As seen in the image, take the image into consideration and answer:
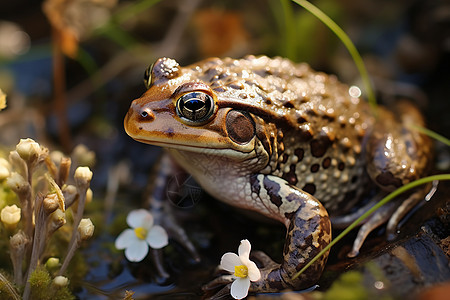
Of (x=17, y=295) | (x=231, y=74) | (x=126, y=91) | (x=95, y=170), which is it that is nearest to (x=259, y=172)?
(x=231, y=74)

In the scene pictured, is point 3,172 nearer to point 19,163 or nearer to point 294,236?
point 19,163

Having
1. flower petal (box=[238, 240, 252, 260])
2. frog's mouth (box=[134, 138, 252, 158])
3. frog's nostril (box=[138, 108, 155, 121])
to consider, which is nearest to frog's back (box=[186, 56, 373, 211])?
frog's mouth (box=[134, 138, 252, 158])

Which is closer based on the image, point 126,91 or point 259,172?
point 259,172

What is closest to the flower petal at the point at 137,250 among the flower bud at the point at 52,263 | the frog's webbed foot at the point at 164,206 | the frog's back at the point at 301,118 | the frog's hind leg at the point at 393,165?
the frog's webbed foot at the point at 164,206

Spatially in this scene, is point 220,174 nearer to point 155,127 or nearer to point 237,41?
point 155,127

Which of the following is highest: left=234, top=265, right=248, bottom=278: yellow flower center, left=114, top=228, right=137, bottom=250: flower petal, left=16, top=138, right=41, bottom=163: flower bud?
left=16, top=138, right=41, bottom=163: flower bud

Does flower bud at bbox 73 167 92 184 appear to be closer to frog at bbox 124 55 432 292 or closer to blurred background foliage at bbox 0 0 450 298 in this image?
frog at bbox 124 55 432 292

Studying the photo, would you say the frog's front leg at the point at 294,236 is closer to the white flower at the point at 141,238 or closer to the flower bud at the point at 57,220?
the white flower at the point at 141,238
